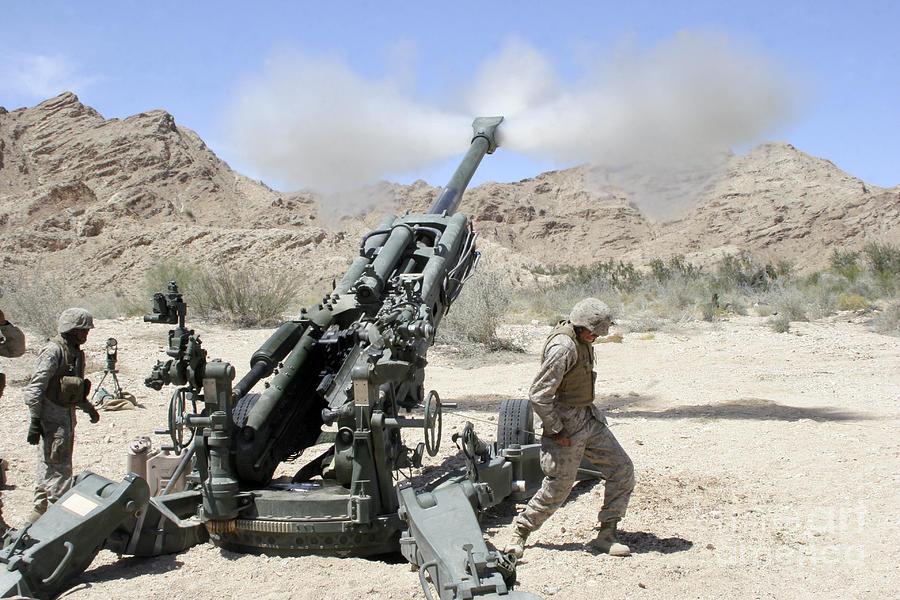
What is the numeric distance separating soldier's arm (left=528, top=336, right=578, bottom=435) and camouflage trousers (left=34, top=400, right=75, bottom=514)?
3204 millimetres

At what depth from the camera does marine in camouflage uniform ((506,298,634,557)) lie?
15.1 feet

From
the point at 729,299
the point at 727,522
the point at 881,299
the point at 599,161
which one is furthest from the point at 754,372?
the point at 881,299

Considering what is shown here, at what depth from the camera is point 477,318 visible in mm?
15109

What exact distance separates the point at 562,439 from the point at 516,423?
136 cm

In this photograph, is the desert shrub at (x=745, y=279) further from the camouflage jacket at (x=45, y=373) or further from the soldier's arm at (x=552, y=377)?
the camouflage jacket at (x=45, y=373)

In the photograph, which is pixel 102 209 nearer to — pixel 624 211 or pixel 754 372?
pixel 754 372

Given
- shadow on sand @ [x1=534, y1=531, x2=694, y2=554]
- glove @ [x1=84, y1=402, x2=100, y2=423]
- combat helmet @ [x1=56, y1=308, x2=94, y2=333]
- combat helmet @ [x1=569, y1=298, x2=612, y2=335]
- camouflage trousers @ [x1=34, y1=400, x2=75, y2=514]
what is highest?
combat helmet @ [x1=569, y1=298, x2=612, y2=335]

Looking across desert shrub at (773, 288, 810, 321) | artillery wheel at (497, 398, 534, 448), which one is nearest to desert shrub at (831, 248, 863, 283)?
desert shrub at (773, 288, 810, 321)

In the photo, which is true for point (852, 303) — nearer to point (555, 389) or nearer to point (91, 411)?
point (555, 389)

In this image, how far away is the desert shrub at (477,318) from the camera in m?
15.1

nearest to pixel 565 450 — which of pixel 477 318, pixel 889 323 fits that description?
pixel 477 318

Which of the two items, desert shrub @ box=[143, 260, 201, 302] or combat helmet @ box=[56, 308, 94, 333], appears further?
desert shrub @ box=[143, 260, 201, 302]

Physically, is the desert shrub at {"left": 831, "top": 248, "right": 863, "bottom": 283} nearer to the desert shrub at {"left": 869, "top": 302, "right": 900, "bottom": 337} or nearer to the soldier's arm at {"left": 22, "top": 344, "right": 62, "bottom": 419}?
the desert shrub at {"left": 869, "top": 302, "right": 900, "bottom": 337}

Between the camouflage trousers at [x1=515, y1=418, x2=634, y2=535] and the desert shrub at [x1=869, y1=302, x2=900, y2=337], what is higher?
the desert shrub at [x1=869, y1=302, x2=900, y2=337]
